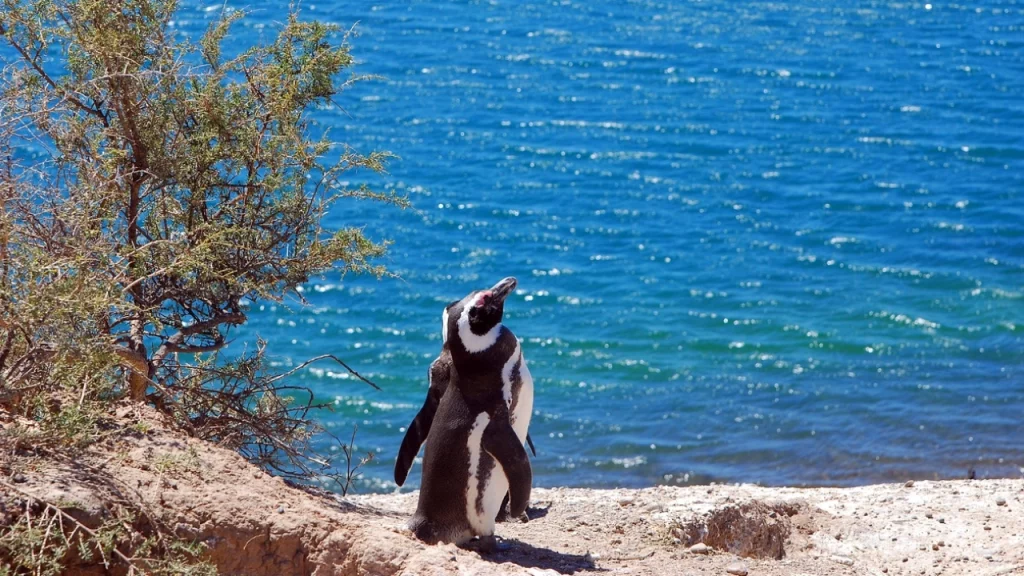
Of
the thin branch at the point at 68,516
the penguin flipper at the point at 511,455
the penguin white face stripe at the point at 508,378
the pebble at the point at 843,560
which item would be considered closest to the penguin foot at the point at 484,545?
the penguin flipper at the point at 511,455

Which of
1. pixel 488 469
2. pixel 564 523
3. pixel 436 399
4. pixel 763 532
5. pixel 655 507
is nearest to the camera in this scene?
pixel 488 469

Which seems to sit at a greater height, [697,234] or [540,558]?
[697,234]

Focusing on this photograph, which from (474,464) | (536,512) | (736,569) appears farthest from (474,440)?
(536,512)

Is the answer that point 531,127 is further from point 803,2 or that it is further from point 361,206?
point 803,2

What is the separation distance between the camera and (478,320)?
6.46 metres

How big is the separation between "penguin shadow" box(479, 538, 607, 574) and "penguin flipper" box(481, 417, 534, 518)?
0.26m

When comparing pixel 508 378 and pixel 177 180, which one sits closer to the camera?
pixel 508 378

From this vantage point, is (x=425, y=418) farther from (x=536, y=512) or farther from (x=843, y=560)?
(x=843, y=560)

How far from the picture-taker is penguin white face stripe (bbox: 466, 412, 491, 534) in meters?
6.50

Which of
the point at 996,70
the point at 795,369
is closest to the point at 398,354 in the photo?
the point at 795,369

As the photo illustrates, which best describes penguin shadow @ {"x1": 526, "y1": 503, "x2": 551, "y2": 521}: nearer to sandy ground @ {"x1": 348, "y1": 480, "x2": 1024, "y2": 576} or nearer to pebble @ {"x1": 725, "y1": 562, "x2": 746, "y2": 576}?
sandy ground @ {"x1": 348, "y1": 480, "x2": 1024, "y2": 576}

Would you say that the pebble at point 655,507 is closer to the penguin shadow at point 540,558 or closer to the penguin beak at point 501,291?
the penguin shadow at point 540,558

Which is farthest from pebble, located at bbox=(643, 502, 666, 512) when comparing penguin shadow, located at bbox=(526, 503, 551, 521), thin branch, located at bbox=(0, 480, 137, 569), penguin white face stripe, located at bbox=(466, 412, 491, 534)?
thin branch, located at bbox=(0, 480, 137, 569)

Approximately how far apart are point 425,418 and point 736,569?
191 cm
